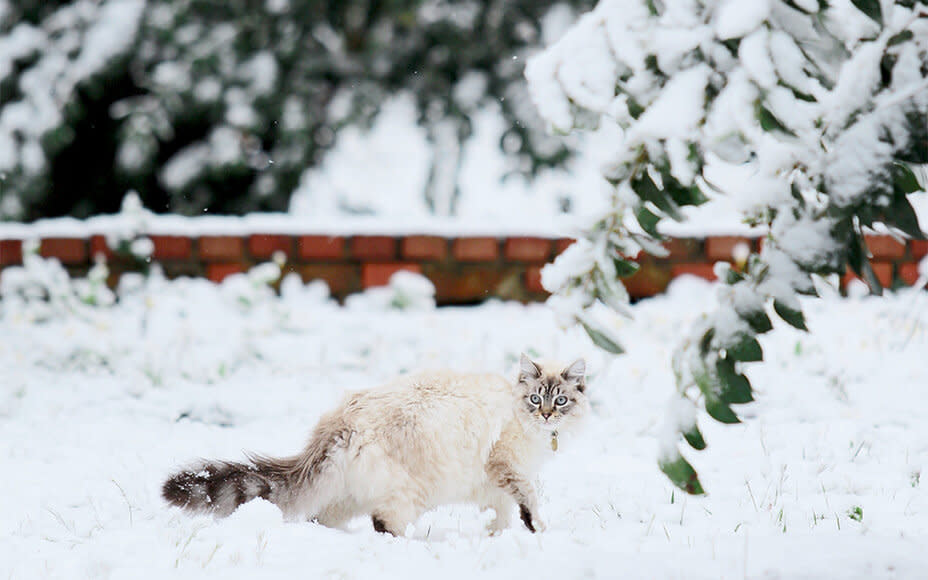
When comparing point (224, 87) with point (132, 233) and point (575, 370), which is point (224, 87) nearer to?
point (132, 233)

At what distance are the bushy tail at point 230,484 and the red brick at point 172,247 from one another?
9.29 ft

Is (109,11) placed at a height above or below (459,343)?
above

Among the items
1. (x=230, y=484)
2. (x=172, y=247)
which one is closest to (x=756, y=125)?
(x=230, y=484)

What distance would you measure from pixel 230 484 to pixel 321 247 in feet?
9.23

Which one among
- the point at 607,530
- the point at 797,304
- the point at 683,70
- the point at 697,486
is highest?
the point at 683,70

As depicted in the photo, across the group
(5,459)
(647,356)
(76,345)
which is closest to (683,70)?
(5,459)

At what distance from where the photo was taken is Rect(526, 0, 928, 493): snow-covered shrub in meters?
1.25

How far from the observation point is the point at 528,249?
474 cm

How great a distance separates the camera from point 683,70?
134 cm

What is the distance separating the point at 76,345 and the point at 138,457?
4.15ft

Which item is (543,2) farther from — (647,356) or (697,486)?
(697,486)

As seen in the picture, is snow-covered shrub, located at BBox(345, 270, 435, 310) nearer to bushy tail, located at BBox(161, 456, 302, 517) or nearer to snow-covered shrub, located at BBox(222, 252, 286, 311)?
snow-covered shrub, located at BBox(222, 252, 286, 311)

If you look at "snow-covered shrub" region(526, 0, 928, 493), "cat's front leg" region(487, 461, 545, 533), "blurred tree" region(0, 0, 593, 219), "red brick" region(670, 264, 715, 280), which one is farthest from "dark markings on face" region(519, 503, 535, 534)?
"blurred tree" region(0, 0, 593, 219)

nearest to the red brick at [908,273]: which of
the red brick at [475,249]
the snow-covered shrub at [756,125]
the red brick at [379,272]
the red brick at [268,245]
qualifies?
the red brick at [475,249]
